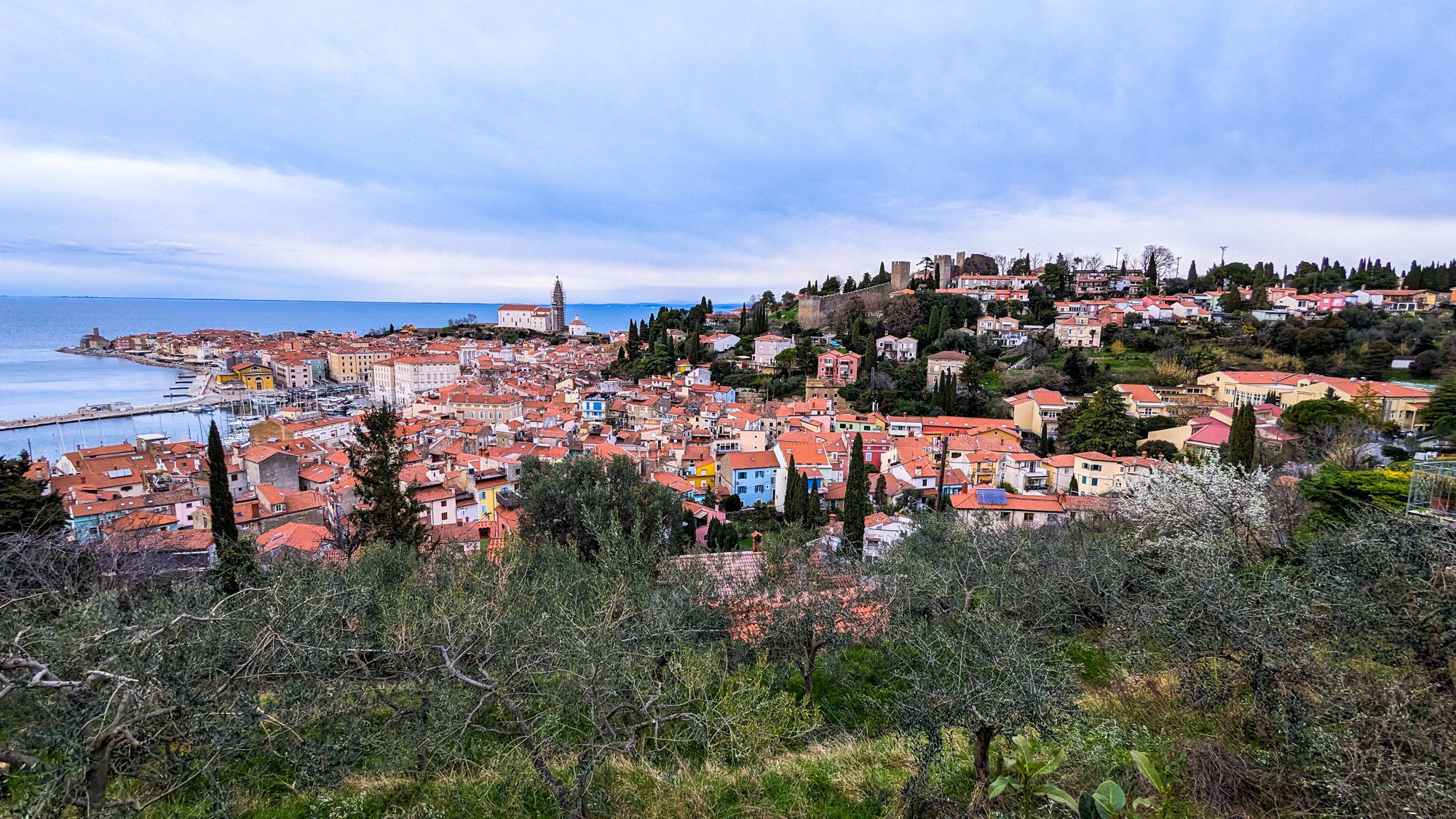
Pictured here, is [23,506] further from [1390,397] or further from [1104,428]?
[1390,397]

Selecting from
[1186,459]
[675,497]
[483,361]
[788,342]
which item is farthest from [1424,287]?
[483,361]

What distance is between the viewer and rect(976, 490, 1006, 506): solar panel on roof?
2183 centimetres

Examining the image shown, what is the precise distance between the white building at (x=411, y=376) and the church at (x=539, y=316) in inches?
1486

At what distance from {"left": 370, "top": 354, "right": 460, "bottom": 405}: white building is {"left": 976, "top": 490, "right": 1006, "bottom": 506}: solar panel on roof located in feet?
205

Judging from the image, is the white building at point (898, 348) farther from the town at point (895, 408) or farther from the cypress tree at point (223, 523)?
the cypress tree at point (223, 523)

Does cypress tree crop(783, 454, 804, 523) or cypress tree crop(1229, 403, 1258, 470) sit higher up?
cypress tree crop(1229, 403, 1258, 470)

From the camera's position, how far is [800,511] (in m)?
23.9

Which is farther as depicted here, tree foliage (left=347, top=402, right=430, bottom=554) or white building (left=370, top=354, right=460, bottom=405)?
white building (left=370, top=354, right=460, bottom=405)

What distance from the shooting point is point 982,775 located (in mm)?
4117

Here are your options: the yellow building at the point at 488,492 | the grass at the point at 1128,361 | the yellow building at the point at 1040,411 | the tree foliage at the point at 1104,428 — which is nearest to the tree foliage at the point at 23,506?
the yellow building at the point at 488,492

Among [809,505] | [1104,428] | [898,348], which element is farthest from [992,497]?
[898,348]

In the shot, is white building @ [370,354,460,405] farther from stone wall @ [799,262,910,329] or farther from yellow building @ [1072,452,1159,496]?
yellow building @ [1072,452,1159,496]

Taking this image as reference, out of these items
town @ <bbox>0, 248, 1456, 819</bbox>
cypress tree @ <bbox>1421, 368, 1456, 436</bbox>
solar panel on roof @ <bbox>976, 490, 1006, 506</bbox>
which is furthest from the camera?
solar panel on roof @ <bbox>976, 490, 1006, 506</bbox>

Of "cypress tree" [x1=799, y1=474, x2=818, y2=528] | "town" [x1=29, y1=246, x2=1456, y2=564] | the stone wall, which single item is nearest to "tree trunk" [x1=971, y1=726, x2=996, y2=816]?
"town" [x1=29, y1=246, x2=1456, y2=564]
